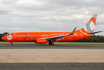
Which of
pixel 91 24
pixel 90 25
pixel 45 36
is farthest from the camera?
pixel 91 24

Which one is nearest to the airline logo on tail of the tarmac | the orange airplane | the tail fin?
the tail fin

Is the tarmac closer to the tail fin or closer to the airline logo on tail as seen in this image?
the tail fin

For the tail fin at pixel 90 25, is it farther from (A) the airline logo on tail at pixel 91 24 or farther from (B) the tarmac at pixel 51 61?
(B) the tarmac at pixel 51 61

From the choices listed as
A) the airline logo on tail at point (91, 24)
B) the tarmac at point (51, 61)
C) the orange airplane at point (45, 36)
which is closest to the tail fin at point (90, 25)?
the airline logo on tail at point (91, 24)

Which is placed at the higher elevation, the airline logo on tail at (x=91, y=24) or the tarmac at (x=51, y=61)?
the airline logo on tail at (x=91, y=24)

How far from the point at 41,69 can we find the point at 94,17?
129 ft

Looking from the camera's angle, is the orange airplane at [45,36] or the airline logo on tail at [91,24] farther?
the airline logo on tail at [91,24]

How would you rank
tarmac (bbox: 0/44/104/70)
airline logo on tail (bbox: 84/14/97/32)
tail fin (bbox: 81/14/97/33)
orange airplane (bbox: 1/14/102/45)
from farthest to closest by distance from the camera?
airline logo on tail (bbox: 84/14/97/32) < tail fin (bbox: 81/14/97/33) < orange airplane (bbox: 1/14/102/45) < tarmac (bbox: 0/44/104/70)

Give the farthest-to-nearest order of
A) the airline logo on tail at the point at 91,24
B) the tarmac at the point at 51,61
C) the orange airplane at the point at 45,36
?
the airline logo on tail at the point at 91,24 → the orange airplane at the point at 45,36 → the tarmac at the point at 51,61

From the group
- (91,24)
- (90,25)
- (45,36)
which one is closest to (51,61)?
(45,36)

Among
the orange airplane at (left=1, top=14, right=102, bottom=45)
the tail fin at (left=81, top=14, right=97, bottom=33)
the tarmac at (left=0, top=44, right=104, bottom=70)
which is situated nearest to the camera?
the tarmac at (left=0, top=44, right=104, bottom=70)

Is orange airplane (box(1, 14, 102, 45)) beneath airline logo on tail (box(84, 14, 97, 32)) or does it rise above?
beneath

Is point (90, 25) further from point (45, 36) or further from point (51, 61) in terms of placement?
point (51, 61)

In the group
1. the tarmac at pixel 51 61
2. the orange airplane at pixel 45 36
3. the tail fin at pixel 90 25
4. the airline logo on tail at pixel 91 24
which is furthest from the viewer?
the airline logo on tail at pixel 91 24
